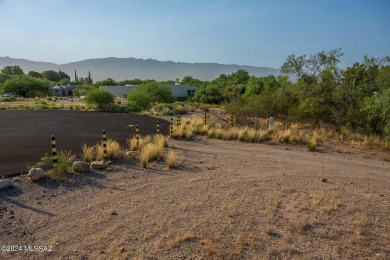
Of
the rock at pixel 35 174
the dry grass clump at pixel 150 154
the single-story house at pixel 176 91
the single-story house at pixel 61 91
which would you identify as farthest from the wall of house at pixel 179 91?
the rock at pixel 35 174

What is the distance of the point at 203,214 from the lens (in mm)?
6906

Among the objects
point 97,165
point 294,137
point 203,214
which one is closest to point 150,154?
point 97,165

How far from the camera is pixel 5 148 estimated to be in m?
14.1

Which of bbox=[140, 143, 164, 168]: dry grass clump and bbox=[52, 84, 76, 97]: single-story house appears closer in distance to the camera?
bbox=[140, 143, 164, 168]: dry grass clump

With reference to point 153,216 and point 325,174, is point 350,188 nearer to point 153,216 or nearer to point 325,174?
point 325,174

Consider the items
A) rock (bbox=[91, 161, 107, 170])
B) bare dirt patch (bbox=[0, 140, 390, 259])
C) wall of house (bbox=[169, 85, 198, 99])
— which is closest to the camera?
bare dirt patch (bbox=[0, 140, 390, 259])

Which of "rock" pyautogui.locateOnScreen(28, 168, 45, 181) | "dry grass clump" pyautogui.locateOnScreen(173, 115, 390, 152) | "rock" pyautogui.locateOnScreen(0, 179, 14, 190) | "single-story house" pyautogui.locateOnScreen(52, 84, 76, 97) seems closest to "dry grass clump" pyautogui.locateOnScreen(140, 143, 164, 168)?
"rock" pyautogui.locateOnScreen(28, 168, 45, 181)

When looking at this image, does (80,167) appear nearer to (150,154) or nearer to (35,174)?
(35,174)

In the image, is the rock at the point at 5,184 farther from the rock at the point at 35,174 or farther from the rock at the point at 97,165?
the rock at the point at 97,165

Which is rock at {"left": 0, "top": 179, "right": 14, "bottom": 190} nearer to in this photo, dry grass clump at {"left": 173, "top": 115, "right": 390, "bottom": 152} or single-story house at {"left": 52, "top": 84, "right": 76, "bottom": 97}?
dry grass clump at {"left": 173, "top": 115, "right": 390, "bottom": 152}

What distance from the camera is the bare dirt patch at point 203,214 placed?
18.0ft

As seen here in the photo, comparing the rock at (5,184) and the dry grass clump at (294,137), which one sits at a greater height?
the rock at (5,184)

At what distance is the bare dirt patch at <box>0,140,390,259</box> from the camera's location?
548cm

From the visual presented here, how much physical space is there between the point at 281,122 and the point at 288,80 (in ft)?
10.7
